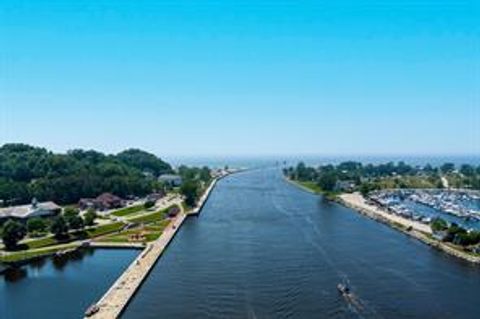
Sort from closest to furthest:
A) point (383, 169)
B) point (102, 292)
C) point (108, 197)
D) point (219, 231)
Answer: point (102, 292) → point (219, 231) → point (108, 197) → point (383, 169)

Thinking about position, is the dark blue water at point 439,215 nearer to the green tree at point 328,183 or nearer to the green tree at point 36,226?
the green tree at point 328,183

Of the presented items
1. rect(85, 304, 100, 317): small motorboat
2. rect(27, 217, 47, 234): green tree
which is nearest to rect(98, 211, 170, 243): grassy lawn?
rect(27, 217, 47, 234): green tree

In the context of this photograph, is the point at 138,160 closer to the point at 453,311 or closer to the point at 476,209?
the point at 476,209

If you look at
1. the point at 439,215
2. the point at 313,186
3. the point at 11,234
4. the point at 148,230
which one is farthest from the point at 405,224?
the point at 313,186

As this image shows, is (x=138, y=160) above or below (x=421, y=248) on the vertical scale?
above

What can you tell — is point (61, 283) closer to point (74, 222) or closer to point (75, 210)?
point (74, 222)

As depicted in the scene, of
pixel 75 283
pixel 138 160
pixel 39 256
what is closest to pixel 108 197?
pixel 39 256

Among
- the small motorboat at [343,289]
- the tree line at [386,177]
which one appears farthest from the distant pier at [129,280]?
the tree line at [386,177]
